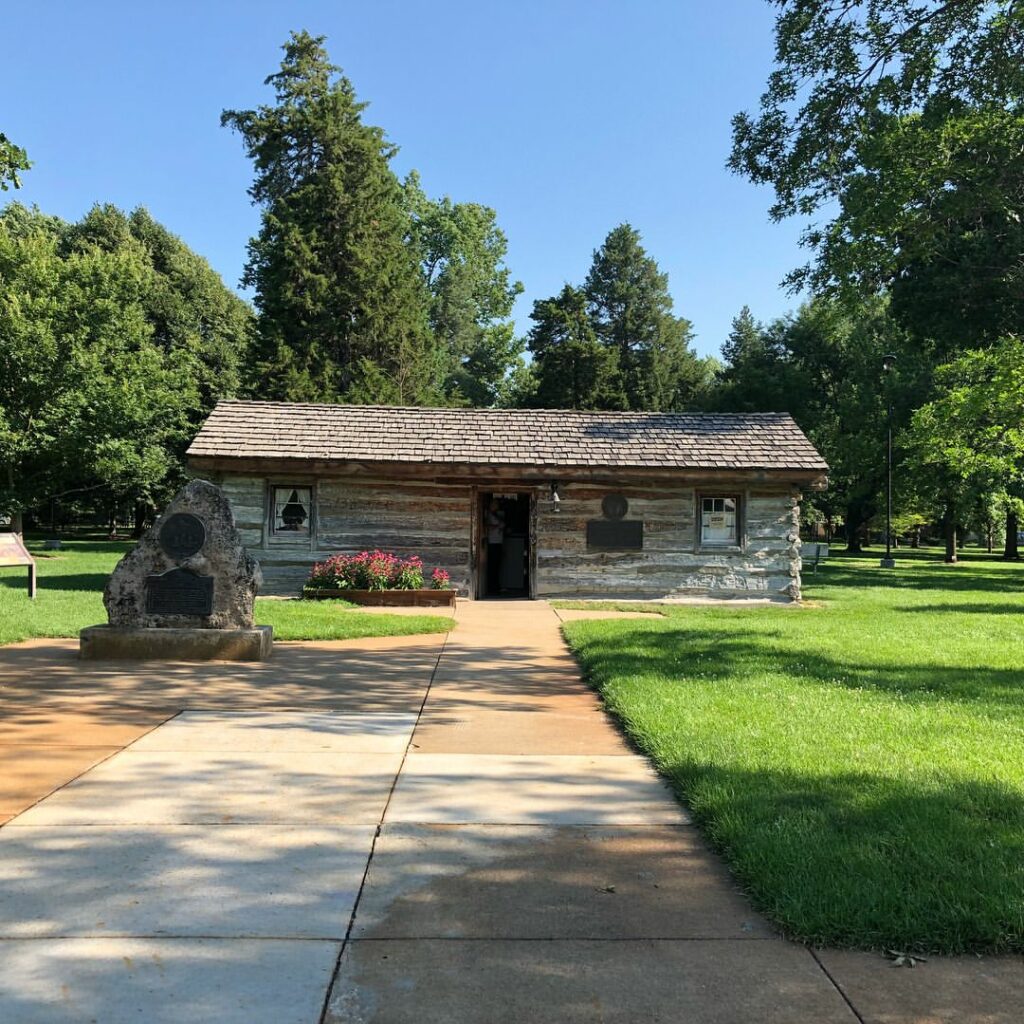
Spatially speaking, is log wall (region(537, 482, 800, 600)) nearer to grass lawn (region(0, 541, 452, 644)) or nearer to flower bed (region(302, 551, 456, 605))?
flower bed (region(302, 551, 456, 605))

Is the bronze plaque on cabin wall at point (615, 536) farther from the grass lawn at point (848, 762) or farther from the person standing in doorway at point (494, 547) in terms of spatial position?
the grass lawn at point (848, 762)

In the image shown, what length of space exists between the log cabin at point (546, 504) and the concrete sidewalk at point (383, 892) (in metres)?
10.4

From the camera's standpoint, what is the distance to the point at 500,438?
17.8 metres

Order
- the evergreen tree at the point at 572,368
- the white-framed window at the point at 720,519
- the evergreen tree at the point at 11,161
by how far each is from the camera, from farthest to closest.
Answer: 1. the evergreen tree at the point at 572,368
2. the white-framed window at the point at 720,519
3. the evergreen tree at the point at 11,161

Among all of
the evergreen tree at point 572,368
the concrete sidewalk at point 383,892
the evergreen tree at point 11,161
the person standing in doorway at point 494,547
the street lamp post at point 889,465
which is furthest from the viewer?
the evergreen tree at point 572,368

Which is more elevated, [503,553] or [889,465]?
[889,465]

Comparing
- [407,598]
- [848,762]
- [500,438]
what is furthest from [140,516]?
[848,762]

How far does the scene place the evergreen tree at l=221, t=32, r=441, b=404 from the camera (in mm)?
34219

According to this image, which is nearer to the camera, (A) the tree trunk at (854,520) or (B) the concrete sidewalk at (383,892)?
(B) the concrete sidewalk at (383,892)

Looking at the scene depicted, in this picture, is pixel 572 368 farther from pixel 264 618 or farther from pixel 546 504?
pixel 264 618

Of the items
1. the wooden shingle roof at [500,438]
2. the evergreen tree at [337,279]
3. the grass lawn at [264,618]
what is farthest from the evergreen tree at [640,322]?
the grass lawn at [264,618]

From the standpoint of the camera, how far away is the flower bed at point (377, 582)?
587 inches

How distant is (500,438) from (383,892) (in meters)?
14.7

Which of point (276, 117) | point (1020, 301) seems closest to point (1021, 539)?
point (1020, 301)
